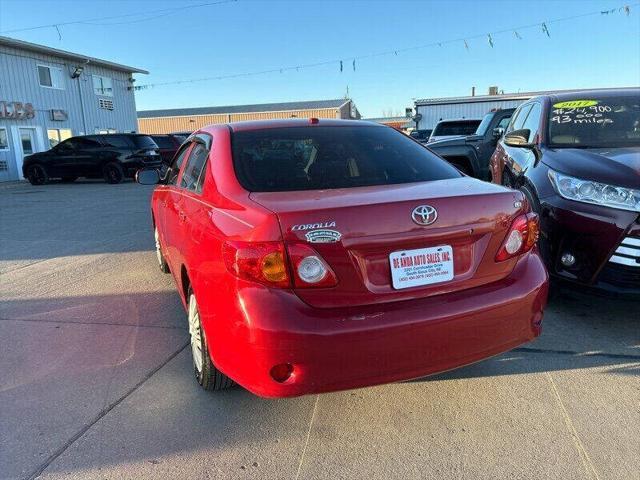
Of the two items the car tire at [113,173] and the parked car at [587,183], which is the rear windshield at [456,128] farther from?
the car tire at [113,173]

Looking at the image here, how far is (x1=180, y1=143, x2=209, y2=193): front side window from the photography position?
3150mm

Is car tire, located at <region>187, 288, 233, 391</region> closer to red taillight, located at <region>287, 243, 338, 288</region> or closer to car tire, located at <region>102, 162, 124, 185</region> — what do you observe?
red taillight, located at <region>287, 243, 338, 288</region>

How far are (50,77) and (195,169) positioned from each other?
2366 centimetres

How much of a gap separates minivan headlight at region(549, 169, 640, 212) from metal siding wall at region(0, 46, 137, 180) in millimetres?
21989

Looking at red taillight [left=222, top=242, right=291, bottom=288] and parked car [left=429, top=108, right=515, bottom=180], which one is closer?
red taillight [left=222, top=242, right=291, bottom=288]

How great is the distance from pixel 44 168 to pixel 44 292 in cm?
1580

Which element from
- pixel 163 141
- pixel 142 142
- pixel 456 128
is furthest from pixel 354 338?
pixel 163 141

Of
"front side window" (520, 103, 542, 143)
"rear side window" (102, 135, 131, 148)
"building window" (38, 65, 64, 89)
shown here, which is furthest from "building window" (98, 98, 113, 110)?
"front side window" (520, 103, 542, 143)

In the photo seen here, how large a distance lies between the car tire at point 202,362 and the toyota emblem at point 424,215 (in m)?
1.29

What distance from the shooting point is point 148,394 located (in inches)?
117

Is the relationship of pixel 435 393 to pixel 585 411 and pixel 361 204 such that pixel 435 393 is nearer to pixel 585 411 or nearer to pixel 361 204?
pixel 585 411

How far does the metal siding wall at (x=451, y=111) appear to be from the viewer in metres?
24.6

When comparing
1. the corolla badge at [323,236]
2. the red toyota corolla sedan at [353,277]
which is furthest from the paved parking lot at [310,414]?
the corolla badge at [323,236]

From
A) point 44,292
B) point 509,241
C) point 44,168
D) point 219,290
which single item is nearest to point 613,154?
point 509,241
